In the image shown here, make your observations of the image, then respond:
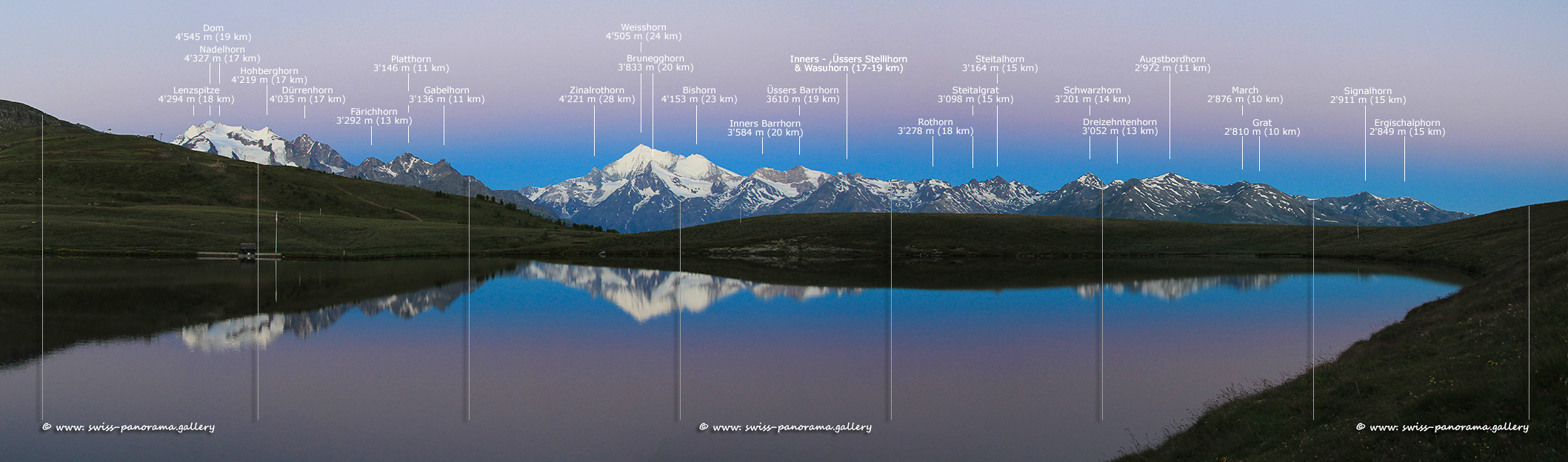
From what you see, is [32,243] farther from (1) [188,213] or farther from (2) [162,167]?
(2) [162,167]

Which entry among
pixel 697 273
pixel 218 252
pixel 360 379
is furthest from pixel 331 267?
pixel 360 379

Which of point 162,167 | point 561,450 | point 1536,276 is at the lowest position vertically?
point 561,450

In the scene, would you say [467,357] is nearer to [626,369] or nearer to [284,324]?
[626,369]

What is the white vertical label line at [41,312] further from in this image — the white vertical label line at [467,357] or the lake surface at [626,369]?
the white vertical label line at [467,357]

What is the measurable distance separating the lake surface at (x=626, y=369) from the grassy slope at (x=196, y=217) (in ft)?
176

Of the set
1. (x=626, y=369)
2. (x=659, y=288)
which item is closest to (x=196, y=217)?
(x=659, y=288)

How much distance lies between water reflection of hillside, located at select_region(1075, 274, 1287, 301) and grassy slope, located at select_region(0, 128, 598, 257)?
86.6 meters

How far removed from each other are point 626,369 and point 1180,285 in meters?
52.2

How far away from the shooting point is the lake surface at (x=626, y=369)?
58.4ft

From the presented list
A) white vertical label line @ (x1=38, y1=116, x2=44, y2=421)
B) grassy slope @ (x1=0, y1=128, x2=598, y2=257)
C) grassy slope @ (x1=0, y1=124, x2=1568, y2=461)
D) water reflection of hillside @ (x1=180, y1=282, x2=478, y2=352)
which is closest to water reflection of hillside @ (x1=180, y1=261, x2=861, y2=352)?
water reflection of hillside @ (x1=180, y1=282, x2=478, y2=352)

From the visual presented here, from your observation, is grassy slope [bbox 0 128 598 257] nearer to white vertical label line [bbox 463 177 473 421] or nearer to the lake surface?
the lake surface

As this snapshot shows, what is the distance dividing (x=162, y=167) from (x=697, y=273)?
188m

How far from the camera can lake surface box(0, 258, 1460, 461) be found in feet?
58.4

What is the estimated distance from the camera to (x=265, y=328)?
33688mm
